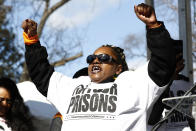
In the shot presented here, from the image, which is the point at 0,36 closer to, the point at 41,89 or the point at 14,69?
the point at 14,69

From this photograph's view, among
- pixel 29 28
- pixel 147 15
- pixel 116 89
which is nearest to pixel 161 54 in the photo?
pixel 147 15

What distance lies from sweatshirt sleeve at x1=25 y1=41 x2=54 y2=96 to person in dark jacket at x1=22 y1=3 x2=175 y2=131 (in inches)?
3.0

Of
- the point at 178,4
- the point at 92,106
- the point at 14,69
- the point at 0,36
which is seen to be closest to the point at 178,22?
the point at 178,4

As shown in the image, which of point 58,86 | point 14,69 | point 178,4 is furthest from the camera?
point 14,69

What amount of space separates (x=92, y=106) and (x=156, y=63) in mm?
500

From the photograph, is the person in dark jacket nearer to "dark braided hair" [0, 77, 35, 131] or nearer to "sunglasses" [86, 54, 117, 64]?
"sunglasses" [86, 54, 117, 64]

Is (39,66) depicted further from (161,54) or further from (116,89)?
(161,54)

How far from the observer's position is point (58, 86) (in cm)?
280

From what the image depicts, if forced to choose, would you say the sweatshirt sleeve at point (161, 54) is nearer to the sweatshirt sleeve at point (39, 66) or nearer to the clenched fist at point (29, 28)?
the sweatshirt sleeve at point (39, 66)

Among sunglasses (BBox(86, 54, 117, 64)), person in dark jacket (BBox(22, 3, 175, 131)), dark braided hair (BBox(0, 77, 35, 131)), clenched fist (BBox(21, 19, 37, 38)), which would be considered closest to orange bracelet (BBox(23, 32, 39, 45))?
clenched fist (BBox(21, 19, 37, 38))

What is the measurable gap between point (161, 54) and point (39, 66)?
3.26 feet

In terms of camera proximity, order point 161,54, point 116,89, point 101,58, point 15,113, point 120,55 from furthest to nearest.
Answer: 1. point 15,113
2. point 120,55
3. point 101,58
4. point 116,89
5. point 161,54

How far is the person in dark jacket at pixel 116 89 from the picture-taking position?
92.4 inches

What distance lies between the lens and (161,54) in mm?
2316
